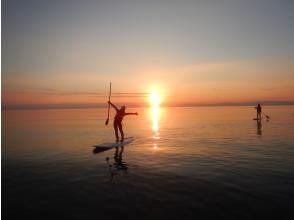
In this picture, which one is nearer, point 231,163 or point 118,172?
point 118,172

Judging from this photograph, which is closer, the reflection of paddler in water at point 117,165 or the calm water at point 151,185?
the calm water at point 151,185

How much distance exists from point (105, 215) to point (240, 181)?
583 cm

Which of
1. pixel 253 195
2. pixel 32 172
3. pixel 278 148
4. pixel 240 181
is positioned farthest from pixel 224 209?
pixel 278 148

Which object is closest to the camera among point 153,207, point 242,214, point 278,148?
point 242,214

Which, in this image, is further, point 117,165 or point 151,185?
point 117,165

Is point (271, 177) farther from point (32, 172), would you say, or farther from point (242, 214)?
point (32, 172)

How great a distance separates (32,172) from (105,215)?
21.3ft

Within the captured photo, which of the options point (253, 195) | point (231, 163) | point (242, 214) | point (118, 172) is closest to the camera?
point (242, 214)

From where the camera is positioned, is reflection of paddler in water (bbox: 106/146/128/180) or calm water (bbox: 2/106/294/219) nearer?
calm water (bbox: 2/106/294/219)

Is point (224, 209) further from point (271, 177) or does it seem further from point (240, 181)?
point (271, 177)

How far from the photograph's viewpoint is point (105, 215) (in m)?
6.91

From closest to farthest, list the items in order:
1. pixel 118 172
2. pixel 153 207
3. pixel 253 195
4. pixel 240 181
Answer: pixel 153 207 → pixel 253 195 → pixel 240 181 → pixel 118 172

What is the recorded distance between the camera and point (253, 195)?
26.9ft

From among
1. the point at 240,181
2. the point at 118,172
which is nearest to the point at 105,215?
the point at 118,172
